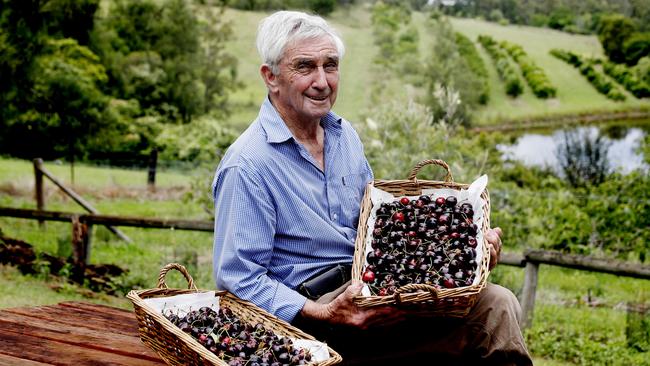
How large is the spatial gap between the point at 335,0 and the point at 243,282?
22.5 meters

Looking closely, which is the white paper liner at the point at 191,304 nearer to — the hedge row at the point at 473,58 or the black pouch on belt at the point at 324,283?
the black pouch on belt at the point at 324,283

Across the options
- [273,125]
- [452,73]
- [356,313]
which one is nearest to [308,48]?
[273,125]

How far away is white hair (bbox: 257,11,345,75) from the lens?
103 inches

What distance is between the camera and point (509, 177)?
47.7ft

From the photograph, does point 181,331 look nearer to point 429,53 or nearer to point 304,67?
point 304,67

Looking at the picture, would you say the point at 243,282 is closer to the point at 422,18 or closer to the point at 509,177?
the point at 509,177

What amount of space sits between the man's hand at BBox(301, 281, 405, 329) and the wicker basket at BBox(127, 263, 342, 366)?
114mm

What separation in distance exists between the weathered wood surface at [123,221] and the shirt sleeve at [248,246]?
4225mm

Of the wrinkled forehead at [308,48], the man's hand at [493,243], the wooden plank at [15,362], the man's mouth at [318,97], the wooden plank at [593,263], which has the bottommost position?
the wooden plank at [593,263]

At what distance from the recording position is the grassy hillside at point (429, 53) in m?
22.0

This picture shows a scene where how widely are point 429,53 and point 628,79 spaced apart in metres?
7.14

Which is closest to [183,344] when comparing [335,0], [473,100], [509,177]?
[509,177]

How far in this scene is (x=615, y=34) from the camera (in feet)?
67.3

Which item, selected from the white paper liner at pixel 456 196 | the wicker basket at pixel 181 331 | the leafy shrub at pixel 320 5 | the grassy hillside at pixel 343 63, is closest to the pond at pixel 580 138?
the grassy hillside at pixel 343 63
